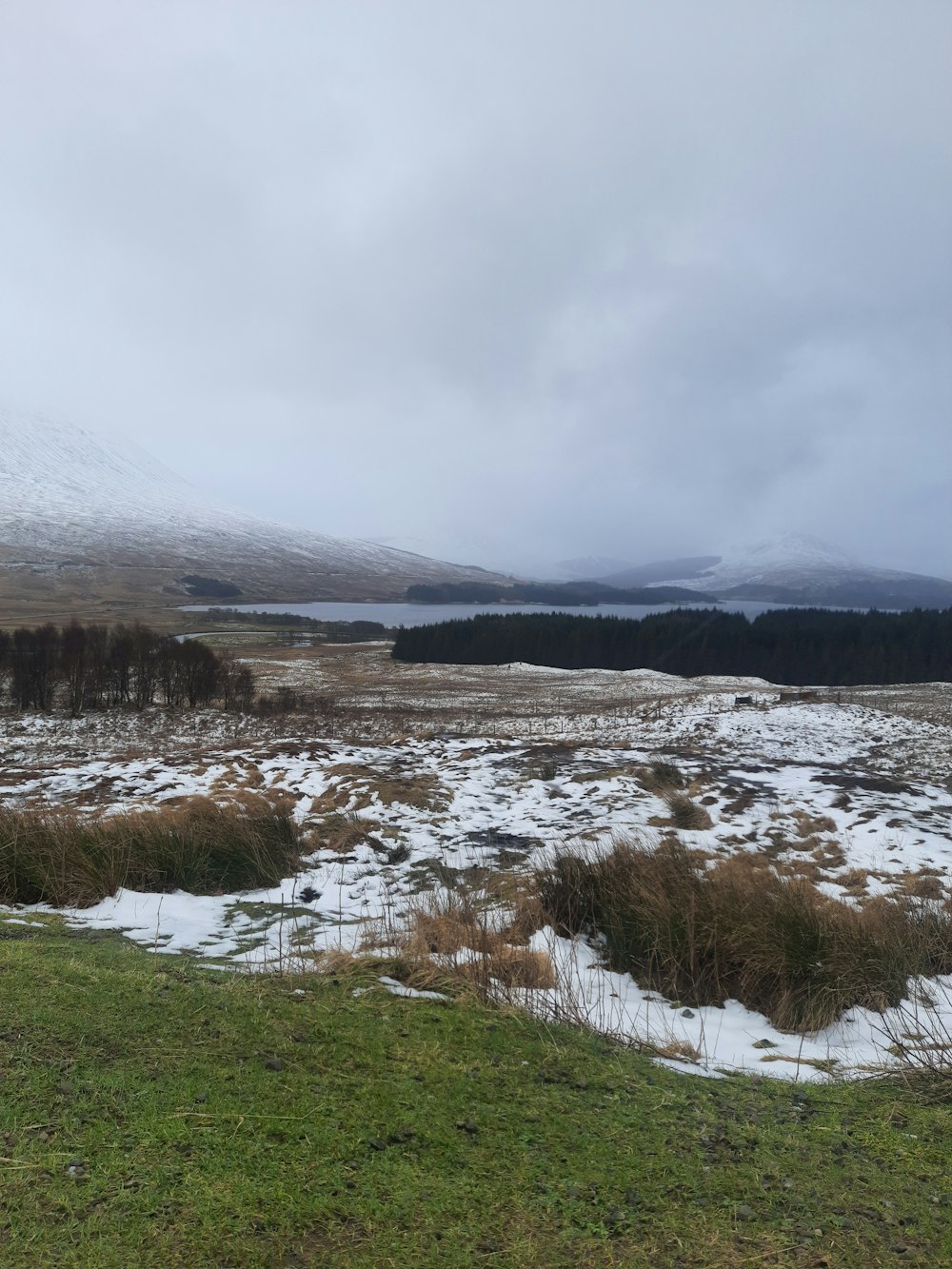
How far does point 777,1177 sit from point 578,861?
423cm

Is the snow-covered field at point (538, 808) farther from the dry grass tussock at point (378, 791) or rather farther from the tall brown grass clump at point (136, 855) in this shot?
the tall brown grass clump at point (136, 855)

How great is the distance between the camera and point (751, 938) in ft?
17.1

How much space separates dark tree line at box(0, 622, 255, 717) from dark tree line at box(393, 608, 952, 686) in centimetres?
4937

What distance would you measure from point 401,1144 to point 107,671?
31270 millimetres

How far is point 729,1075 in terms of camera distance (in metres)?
3.50

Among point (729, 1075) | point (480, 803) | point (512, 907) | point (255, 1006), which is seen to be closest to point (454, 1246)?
point (255, 1006)

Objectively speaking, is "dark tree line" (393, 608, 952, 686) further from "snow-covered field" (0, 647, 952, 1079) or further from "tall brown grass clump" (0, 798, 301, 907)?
"tall brown grass clump" (0, 798, 301, 907)

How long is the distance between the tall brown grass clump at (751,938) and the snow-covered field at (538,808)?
0.19 m

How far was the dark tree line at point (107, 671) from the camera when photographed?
2809cm

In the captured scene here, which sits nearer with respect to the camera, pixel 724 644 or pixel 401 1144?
pixel 401 1144

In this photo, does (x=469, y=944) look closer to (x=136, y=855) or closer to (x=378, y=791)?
(x=136, y=855)

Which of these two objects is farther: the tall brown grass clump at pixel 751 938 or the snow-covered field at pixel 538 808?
the tall brown grass clump at pixel 751 938

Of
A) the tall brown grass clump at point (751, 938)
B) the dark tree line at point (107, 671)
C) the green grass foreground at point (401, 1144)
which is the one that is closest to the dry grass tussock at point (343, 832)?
the tall brown grass clump at point (751, 938)

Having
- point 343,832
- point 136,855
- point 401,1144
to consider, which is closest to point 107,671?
point 343,832
